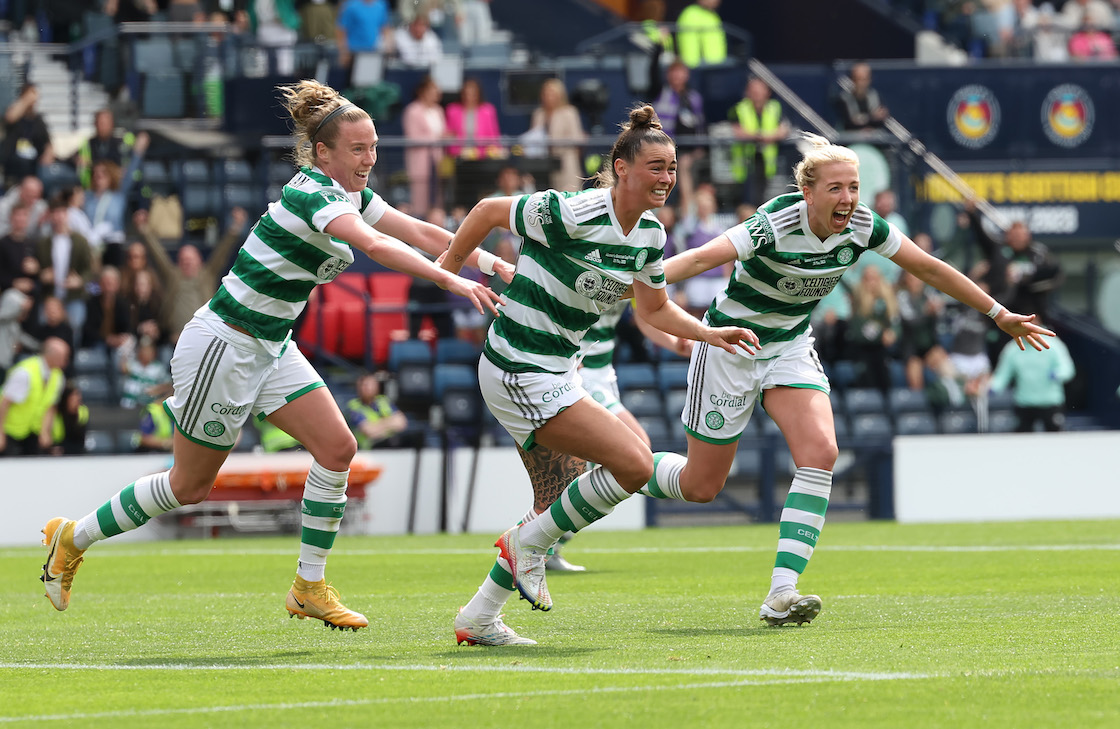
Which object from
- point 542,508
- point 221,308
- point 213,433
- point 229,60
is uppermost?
point 229,60

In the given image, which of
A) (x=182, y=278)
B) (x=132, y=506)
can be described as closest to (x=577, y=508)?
(x=132, y=506)

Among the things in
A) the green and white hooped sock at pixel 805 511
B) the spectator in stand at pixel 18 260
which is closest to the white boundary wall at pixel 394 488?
the spectator in stand at pixel 18 260

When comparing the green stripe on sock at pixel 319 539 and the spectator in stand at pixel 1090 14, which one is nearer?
the green stripe on sock at pixel 319 539

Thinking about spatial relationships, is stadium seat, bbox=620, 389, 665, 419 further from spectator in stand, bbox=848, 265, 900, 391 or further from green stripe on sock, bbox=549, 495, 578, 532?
green stripe on sock, bbox=549, 495, 578, 532

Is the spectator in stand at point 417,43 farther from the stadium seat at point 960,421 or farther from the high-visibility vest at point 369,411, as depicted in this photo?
the stadium seat at point 960,421

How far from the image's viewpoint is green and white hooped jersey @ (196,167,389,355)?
6879 mm

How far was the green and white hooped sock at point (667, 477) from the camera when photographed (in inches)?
337

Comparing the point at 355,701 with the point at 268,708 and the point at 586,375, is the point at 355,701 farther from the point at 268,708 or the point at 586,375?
the point at 586,375

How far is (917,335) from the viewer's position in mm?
19000

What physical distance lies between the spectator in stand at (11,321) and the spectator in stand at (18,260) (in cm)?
12

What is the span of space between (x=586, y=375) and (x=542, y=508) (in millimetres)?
2318

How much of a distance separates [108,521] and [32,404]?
9.56 metres

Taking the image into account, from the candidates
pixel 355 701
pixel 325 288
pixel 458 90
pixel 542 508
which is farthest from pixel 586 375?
pixel 458 90

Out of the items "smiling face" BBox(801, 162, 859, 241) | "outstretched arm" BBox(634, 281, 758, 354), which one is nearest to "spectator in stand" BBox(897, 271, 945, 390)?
"smiling face" BBox(801, 162, 859, 241)
